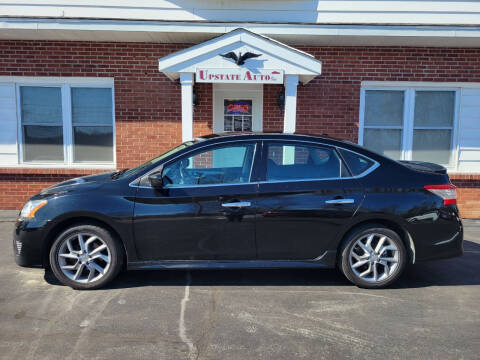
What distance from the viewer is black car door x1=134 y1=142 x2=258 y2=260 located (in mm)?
3828

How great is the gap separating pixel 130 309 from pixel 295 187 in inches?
77.3

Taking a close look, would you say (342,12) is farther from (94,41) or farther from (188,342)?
(188,342)

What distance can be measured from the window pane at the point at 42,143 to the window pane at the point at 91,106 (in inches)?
19.4

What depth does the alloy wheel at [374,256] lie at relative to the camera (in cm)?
399

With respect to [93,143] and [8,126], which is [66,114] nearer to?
[93,143]


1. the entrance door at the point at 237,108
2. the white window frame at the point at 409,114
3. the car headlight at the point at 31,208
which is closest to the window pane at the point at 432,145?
the white window frame at the point at 409,114

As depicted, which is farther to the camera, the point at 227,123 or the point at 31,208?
the point at 227,123

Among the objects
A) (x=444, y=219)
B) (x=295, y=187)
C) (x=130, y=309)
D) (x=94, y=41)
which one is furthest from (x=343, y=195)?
(x=94, y=41)

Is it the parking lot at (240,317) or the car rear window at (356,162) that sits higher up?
the car rear window at (356,162)

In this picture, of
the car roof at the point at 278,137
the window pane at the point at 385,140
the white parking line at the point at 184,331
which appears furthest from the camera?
the window pane at the point at 385,140

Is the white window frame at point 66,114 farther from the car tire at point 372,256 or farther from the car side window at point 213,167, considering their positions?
the car tire at point 372,256

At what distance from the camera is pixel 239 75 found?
6.07 meters

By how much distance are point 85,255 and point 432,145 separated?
6952 millimetres

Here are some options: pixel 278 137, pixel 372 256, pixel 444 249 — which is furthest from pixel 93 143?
pixel 444 249
